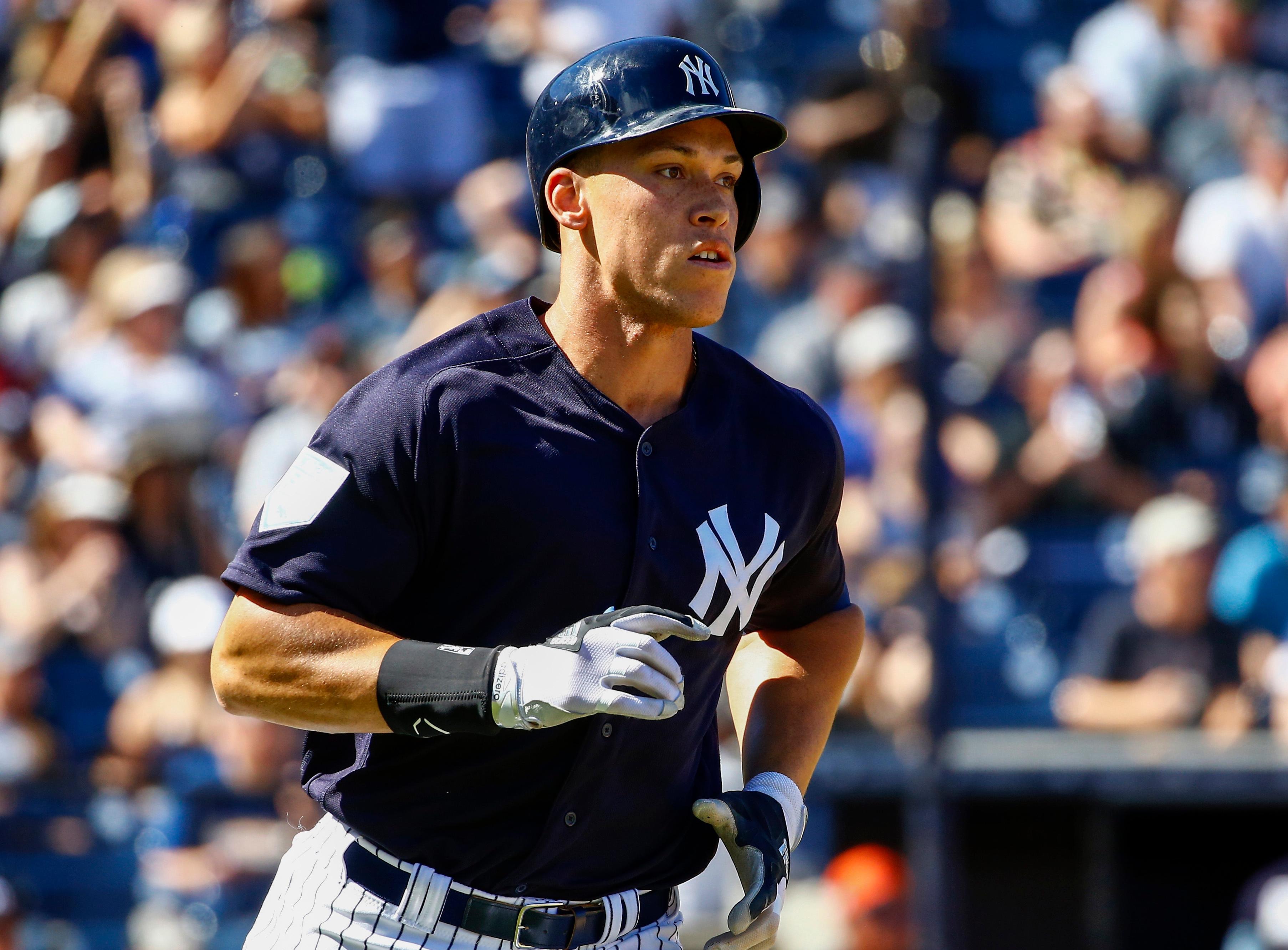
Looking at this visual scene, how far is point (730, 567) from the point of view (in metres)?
2.58

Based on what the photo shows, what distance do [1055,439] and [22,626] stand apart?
150 inches

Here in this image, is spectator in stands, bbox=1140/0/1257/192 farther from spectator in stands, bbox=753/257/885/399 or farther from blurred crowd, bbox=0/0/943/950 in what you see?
spectator in stands, bbox=753/257/885/399

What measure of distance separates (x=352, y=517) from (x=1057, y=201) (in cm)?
503

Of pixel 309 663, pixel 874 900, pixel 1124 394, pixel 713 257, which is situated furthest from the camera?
pixel 1124 394

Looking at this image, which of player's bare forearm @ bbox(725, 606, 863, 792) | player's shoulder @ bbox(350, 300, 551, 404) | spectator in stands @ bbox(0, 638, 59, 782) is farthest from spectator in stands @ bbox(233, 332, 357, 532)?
player's shoulder @ bbox(350, 300, 551, 404)

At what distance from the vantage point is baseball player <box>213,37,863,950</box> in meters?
2.32

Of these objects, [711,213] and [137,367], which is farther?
[137,367]

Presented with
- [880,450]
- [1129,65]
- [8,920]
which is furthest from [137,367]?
[1129,65]

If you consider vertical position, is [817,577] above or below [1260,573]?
above

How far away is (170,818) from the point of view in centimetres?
546

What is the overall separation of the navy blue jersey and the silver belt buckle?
19 millimetres

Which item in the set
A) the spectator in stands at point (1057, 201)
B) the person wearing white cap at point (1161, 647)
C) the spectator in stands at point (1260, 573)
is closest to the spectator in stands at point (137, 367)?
the spectator in stands at point (1057, 201)

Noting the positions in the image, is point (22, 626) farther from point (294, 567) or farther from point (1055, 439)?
point (294, 567)

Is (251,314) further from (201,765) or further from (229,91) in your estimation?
(201,765)
